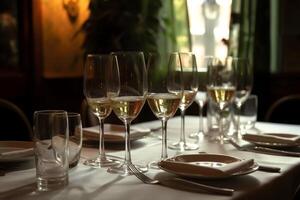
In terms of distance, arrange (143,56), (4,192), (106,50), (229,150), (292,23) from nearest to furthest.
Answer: (4,192), (143,56), (229,150), (292,23), (106,50)

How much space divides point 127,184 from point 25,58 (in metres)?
2.73

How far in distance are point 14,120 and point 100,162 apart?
3.33 feet

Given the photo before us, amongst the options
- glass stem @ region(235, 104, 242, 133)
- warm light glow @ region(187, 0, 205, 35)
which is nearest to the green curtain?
warm light glow @ region(187, 0, 205, 35)

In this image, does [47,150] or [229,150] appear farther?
[229,150]

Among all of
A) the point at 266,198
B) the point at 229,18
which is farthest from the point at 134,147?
the point at 229,18

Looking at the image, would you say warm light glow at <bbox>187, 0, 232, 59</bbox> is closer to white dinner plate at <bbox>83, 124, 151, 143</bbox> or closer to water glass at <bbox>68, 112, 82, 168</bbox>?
white dinner plate at <bbox>83, 124, 151, 143</bbox>

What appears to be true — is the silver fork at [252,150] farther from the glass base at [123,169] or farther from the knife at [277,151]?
the glass base at [123,169]

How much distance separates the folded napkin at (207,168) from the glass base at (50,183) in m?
0.21

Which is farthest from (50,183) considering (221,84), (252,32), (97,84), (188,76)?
(252,32)

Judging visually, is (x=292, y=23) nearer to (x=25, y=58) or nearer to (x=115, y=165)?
(x=25, y=58)

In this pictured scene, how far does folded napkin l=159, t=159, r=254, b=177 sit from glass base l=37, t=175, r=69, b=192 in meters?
0.21

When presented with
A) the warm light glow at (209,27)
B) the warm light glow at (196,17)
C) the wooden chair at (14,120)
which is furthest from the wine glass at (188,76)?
the warm light glow at (196,17)

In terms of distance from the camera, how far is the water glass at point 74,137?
1.01m

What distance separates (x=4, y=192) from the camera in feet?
2.95
